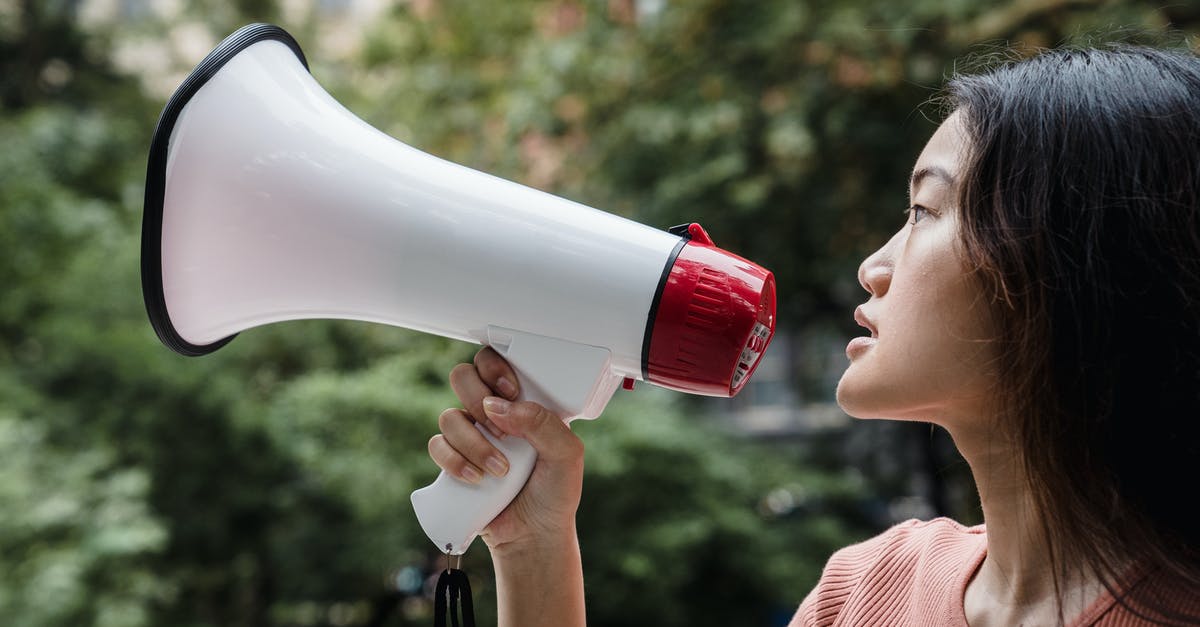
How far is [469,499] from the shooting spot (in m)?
0.94

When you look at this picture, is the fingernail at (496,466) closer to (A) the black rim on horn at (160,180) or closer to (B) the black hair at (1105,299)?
(A) the black rim on horn at (160,180)

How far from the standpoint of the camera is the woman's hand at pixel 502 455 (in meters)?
0.92

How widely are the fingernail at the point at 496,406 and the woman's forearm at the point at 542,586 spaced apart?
128 millimetres

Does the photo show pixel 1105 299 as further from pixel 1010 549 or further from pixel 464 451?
pixel 464 451

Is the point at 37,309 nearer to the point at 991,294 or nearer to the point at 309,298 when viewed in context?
the point at 309,298

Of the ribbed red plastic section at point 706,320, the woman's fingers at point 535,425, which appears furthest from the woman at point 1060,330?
the woman's fingers at point 535,425

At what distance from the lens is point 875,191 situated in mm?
3791

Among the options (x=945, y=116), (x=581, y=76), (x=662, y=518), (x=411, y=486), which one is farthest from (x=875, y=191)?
(x=945, y=116)

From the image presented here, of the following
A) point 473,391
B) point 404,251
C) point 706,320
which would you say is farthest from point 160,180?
point 706,320

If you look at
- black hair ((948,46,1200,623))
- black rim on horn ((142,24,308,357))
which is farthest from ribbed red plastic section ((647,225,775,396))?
black rim on horn ((142,24,308,357))

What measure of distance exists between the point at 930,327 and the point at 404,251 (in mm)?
431

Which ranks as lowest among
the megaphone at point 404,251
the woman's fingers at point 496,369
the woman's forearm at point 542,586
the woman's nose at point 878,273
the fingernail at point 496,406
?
the woman's forearm at point 542,586

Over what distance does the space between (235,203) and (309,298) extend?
0.35 ft

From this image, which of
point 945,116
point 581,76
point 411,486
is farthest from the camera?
point 581,76
